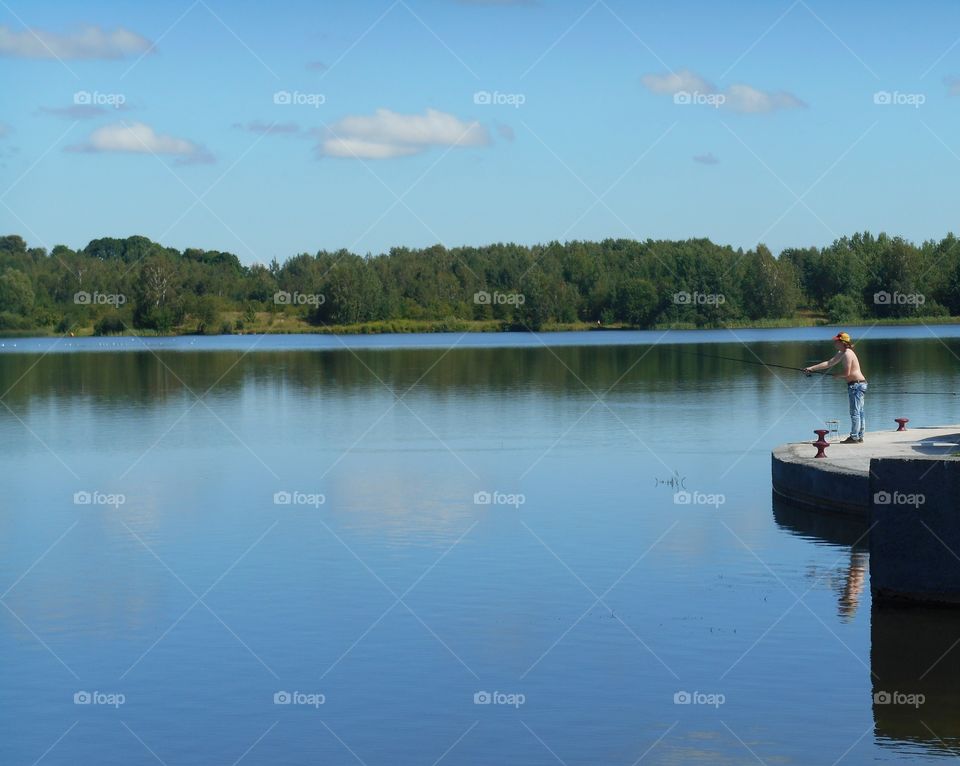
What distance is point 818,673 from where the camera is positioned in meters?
15.7

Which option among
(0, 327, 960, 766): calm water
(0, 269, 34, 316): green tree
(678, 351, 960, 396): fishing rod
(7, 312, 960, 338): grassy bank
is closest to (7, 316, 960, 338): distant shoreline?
(7, 312, 960, 338): grassy bank

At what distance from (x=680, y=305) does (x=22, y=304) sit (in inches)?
2690

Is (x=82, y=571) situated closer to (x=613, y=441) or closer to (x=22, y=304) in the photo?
(x=613, y=441)

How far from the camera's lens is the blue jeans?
27609 mm

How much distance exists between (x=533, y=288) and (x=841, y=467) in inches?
5355

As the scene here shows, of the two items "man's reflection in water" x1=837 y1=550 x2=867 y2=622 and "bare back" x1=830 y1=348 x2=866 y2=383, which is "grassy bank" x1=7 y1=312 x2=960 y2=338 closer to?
"bare back" x1=830 y1=348 x2=866 y2=383

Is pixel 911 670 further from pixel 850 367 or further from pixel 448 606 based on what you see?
pixel 850 367

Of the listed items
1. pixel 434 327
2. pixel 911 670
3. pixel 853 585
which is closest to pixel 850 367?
pixel 853 585

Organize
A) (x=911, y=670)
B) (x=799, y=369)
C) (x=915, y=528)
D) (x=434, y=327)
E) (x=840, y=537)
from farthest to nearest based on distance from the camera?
1. (x=434, y=327)
2. (x=799, y=369)
3. (x=840, y=537)
4. (x=915, y=528)
5. (x=911, y=670)

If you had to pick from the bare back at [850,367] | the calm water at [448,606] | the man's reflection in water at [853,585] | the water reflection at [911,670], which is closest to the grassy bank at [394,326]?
the calm water at [448,606]

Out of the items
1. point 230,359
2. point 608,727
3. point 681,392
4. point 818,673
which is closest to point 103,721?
point 608,727

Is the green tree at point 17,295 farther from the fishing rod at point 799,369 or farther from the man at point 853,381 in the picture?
the man at point 853,381

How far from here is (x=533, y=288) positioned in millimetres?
160125

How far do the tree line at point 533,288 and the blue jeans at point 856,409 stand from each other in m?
108
